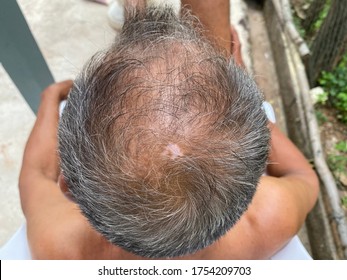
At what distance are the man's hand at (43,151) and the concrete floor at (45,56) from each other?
31cm

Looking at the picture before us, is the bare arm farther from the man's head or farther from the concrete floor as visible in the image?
the concrete floor

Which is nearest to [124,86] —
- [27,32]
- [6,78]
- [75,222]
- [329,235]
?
[75,222]

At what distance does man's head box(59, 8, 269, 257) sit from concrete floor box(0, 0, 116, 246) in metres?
0.89

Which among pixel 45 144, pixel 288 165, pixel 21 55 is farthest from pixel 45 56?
pixel 288 165

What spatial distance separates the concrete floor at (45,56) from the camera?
5.02 feet

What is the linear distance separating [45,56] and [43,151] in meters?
0.90

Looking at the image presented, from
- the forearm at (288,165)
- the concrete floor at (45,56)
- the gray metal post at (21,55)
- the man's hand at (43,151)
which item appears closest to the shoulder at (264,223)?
the forearm at (288,165)

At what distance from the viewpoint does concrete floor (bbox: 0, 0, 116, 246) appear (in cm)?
153

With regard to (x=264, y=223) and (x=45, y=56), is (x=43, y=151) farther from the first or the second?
(x=45, y=56)

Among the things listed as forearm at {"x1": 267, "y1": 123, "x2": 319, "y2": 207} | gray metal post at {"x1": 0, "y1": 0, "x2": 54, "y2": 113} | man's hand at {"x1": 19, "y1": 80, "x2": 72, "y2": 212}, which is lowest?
forearm at {"x1": 267, "y1": 123, "x2": 319, "y2": 207}

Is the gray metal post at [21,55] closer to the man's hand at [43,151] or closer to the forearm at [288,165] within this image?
the man's hand at [43,151]

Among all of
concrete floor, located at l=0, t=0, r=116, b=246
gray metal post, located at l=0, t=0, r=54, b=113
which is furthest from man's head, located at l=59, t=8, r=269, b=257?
concrete floor, located at l=0, t=0, r=116, b=246

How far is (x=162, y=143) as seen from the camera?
0.55 metres

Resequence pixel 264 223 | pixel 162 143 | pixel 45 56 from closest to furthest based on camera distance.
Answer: pixel 162 143, pixel 264 223, pixel 45 56
